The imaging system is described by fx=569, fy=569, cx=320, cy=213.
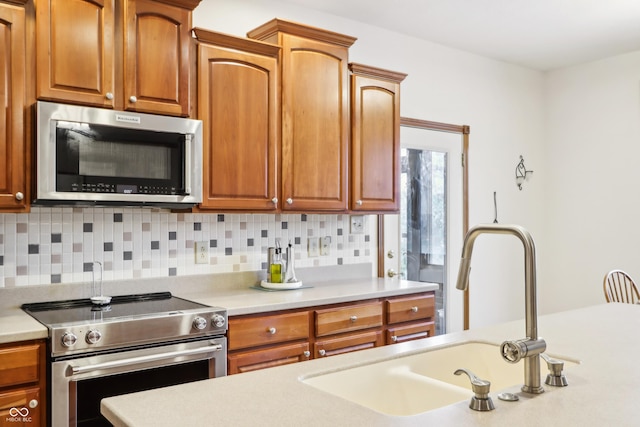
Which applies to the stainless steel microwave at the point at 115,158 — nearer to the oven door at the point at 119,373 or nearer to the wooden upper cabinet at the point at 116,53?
the wooden upper cabinet at the point at 116,53

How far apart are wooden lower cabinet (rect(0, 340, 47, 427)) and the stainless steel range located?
0.13 feet

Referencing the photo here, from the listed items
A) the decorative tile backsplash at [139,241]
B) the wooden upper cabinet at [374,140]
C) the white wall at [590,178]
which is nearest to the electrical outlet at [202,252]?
the decorative tile backsplash at [139,241]

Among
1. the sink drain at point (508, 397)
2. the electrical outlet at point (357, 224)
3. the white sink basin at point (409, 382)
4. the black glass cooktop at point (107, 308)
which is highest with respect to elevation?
the electrical outlet at point (357, 224)

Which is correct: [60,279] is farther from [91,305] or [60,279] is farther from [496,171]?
[496,171]

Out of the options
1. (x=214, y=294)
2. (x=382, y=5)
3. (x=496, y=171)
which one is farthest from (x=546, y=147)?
(x=214, y=294)

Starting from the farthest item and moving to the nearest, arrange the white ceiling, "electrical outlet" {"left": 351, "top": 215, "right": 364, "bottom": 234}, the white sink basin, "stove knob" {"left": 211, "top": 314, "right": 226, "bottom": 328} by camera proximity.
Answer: "electrical outlet" {"left": 351, "top": 215, "right": 364, "bottom": 234}, the white ceiling, "stove knob" {"left": 211, "top": 314, "right": 226, "bottom": 328}, the white sink basin

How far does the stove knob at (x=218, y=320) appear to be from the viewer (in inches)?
97.7

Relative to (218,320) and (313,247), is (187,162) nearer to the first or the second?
(218,320)

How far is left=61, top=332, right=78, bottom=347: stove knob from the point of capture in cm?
209

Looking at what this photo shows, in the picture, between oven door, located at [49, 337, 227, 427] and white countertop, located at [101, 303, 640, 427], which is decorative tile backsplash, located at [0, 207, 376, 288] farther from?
white countertop, located at [101, 303, 640, 427]

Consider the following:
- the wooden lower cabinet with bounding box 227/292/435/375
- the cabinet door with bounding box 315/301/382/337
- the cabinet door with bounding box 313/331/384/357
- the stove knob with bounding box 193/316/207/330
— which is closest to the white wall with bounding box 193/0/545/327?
the wooden lower cabinet with bounding box 227/292/435/375

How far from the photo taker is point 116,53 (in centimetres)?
253

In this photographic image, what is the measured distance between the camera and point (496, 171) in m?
4.90

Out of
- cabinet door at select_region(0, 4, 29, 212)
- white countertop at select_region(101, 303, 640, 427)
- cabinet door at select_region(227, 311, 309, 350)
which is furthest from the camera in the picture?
cabinet door at select_region(227, 311, 309, 350)
